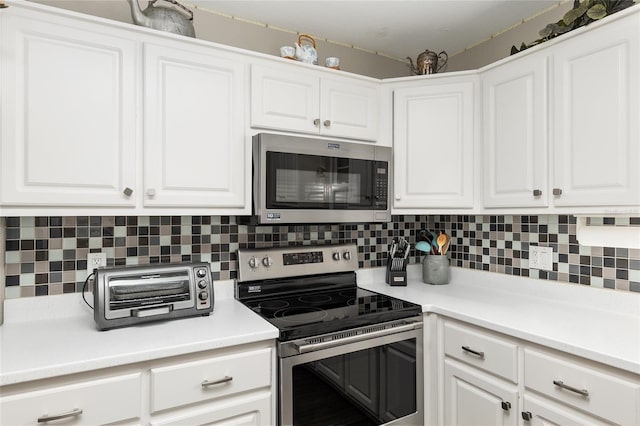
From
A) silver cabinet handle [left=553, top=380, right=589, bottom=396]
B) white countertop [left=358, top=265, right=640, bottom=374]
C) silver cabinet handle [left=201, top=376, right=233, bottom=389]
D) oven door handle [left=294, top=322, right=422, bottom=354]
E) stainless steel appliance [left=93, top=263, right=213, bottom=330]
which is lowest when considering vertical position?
silver cabinet handle [left=201, top=376, right=233, bottom=389]

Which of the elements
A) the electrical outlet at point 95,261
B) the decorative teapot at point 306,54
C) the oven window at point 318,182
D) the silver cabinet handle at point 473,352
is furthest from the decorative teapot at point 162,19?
the silver cabinet handle at point 473,352

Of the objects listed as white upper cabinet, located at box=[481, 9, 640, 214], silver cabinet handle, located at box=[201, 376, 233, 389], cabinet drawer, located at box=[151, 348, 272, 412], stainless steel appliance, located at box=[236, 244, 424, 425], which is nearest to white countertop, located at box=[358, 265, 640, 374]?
stainless steel appliance, located at box=[236, 244, 424, 425]

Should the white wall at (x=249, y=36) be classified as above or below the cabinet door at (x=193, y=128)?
above

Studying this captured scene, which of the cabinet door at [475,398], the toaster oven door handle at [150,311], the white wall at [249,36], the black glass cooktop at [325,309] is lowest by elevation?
the cabinet door at [475,398]

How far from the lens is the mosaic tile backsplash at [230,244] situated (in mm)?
1622

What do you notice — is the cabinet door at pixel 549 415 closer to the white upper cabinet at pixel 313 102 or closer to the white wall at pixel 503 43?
the white upper cabinet at pixel 313 102

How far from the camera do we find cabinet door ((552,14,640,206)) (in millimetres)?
1415

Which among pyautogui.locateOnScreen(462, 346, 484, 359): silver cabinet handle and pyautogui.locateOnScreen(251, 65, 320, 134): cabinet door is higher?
pyautogui.locateOnScreen(251, 65, 320, 134): cabinet door

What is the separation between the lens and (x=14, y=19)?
1347 mm

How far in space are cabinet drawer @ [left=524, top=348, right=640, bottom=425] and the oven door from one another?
513 millimetres

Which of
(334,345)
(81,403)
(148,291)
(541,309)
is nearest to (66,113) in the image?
(148,291)

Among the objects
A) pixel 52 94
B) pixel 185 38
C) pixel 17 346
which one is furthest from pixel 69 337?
pixel 185 38

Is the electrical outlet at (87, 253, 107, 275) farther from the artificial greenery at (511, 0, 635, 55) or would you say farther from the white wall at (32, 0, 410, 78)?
the artificial greenery at (511, 0, 635, 55)

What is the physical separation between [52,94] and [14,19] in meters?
0.27
